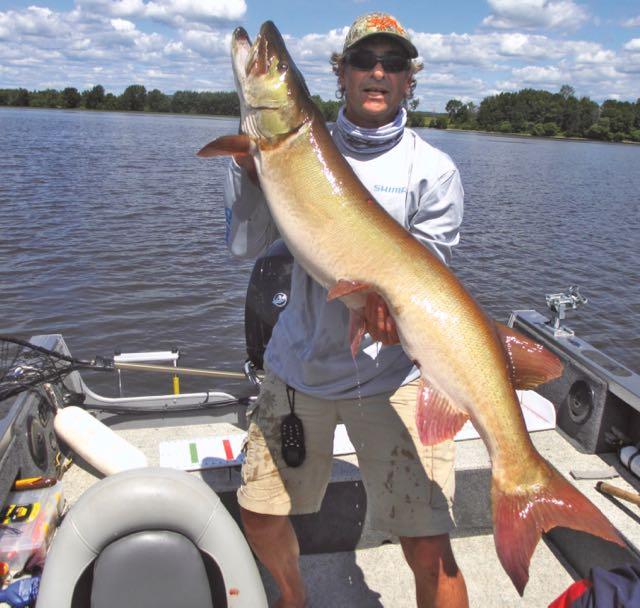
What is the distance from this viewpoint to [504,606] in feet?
10.9

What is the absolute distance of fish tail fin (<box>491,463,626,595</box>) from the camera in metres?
2.18

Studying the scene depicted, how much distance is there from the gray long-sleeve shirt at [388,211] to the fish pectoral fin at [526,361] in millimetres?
424

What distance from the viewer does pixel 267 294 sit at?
166 inches

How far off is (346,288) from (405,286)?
22cm

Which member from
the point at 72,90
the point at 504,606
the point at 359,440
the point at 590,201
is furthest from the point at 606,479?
the point at 72,90

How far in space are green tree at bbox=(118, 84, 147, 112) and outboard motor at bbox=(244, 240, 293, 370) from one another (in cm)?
10529

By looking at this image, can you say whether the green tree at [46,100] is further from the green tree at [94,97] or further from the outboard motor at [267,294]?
the outboard motor at [267,294]

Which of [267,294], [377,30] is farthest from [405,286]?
[267,294]

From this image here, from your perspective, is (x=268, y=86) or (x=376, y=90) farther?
(x=376, y=90)

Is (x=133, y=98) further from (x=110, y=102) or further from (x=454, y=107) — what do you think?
(x=454, y=107)

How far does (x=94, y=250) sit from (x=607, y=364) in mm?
11801

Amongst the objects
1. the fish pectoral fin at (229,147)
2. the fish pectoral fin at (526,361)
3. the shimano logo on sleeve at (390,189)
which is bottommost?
the fish pectoral fin at (526,361)

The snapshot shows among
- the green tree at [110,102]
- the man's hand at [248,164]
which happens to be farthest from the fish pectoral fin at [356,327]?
the green tree at [110,102]

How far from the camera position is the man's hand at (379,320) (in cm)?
234
